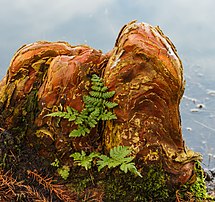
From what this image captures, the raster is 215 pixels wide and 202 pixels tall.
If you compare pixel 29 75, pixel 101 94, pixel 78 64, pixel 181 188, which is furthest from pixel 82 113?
pixel 181 188

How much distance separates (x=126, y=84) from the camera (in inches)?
91.2

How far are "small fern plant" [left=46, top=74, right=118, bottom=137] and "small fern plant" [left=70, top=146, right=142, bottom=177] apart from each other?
0.14 metres

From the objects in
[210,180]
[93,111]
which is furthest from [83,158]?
[210,180]

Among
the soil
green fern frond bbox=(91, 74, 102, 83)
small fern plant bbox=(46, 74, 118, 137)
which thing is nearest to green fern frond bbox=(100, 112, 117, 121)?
small fern plant bbox=(46, 74, 118, 137)

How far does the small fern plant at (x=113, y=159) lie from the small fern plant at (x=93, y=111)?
0.47 ft

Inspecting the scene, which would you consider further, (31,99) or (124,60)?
(31,99)

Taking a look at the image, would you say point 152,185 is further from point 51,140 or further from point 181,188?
point 51,140

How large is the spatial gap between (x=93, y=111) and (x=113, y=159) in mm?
324

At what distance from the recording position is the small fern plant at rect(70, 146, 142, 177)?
2150 millimetres

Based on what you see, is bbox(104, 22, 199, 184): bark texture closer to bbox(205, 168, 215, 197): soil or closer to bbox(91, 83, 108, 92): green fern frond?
bbox(91, 83, 108, 92): green fern frond

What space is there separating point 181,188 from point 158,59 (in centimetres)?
83

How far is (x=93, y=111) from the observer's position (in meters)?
2.36

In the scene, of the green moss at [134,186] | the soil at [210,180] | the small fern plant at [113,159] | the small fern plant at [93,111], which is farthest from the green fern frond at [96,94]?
the soil at [210,180]

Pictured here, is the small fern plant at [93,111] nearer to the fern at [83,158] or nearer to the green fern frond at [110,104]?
the green fern frond at [110,104]
